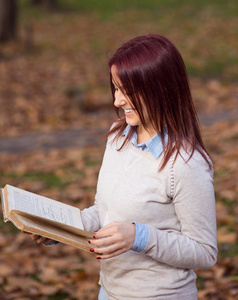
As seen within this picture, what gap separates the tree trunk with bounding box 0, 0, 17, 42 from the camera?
1598 cm

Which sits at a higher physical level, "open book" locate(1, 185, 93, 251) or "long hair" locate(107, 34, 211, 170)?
"long hair" locate(107, 34, 211, 170)

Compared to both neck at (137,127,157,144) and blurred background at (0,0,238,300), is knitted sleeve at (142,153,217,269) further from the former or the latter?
blurred background at (0,0,238,300)

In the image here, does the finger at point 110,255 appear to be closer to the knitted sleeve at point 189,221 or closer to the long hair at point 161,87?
the knitted sleeve at point 189,221

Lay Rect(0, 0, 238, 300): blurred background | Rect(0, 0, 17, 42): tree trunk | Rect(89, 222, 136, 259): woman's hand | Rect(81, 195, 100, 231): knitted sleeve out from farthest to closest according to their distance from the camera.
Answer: Rect(0, 0, 17, 42): tree trunk, Rect(0, 0, 238, 300): blurred background, Rect(81, 195, 100, 231): knitted sleeve, Rect(89, 222, 136, 259): woman's hand

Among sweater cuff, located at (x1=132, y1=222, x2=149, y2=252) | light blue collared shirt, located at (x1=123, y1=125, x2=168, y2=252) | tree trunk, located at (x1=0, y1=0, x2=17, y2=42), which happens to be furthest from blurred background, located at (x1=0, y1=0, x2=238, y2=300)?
sweater cuff, located at (x1=132, y1=222, x2=149, y2=252)

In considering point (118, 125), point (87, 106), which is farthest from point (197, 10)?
point (118, 125)

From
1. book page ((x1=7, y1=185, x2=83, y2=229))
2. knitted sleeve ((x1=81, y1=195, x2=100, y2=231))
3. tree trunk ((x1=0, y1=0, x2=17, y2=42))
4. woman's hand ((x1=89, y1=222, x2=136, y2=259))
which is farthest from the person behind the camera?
tree trunk ((x1=0, y1=0, x2=17, y2=42))

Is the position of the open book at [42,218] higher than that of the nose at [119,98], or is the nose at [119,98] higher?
the nose at [119,98]

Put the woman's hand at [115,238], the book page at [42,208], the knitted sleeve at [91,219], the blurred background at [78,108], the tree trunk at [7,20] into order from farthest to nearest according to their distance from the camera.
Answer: the tree trunk at [7,20]
the blurred background at [78,108]
the knitted sleeve at [91,219]
the book page at [42,208]
the woman's hand at [115,238]

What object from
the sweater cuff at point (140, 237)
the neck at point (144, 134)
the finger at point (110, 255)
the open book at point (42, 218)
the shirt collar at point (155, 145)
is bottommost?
the finger at point (110, 255)

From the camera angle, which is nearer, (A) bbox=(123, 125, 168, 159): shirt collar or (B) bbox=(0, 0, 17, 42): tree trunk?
(A) bbox=(123, 125, 168, 159): shirt collar

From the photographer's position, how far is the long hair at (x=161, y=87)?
173cm

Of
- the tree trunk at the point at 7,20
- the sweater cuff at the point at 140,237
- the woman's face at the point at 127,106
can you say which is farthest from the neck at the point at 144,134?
the tree trunk at the point at 7,20

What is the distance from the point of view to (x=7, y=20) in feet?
53.3
